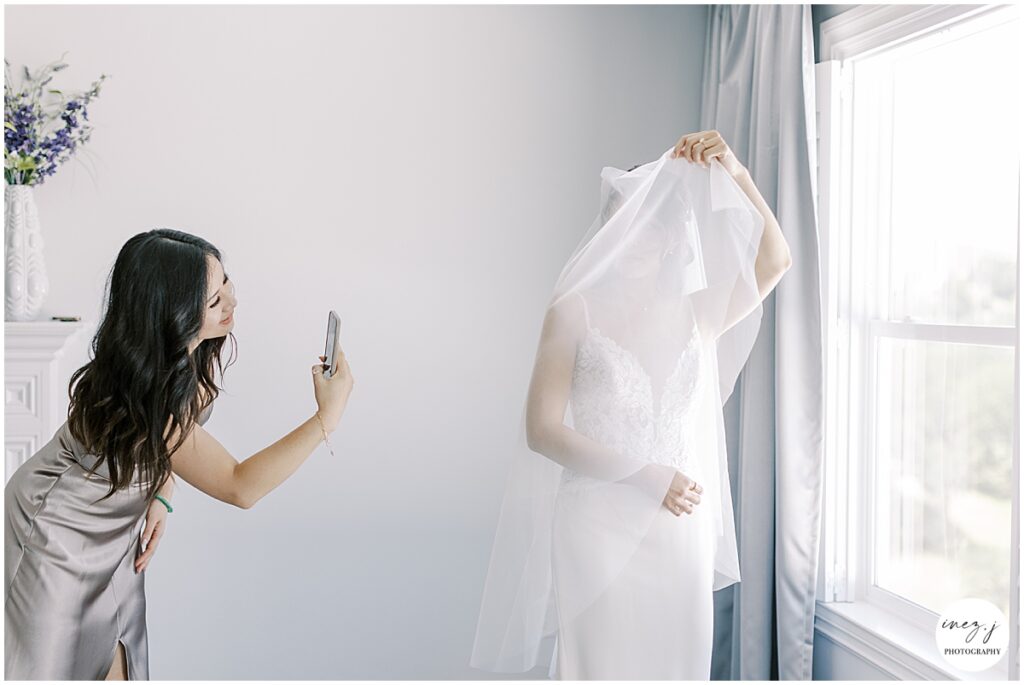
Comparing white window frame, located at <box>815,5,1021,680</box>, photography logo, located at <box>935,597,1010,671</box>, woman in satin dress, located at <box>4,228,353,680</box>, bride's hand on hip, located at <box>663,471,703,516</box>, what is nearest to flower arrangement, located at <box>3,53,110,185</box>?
woman in satin dress, located at <box>4,228,353,680</box>

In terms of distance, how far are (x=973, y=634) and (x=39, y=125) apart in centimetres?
294

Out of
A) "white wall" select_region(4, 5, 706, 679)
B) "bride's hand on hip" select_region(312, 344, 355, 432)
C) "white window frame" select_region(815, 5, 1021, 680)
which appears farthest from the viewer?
"white wall" select_region(4, 5, 706, 679)

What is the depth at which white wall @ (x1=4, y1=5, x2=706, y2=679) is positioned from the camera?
108 inches

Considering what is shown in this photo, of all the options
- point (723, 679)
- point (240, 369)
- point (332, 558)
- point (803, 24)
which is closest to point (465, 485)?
point (332, 558)

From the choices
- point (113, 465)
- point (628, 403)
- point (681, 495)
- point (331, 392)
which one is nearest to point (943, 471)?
point (681, 495)

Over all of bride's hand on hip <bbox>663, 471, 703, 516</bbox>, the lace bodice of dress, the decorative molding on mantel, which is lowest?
bride's hand on hip <bbox>663, 471, 703, 516</bbox>

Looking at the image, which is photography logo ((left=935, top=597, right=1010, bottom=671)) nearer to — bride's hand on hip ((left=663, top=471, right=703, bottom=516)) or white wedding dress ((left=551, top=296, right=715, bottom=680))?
white wedding dress ((left=551, top=296, right=715, bottom=680))

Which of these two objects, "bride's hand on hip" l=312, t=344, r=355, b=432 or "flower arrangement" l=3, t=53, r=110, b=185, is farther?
"flower arrangement" l=3, t=53, r=110, b=185

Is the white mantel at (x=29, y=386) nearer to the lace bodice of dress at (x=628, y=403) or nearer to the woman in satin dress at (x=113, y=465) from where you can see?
the woman in satin dress at (x=113, y=465)

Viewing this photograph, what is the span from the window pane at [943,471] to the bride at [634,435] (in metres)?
0.60

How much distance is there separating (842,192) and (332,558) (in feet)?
6.60

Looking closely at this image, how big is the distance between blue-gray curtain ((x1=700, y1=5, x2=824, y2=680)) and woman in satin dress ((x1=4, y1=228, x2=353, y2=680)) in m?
1.37

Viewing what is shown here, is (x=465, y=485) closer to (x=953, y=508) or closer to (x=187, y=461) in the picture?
(x=187, y=461)

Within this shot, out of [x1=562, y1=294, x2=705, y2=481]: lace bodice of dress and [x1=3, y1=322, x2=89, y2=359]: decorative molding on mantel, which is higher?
[x1=3, y1=322, x2=89, y2=359]: decorative molding on mantel
